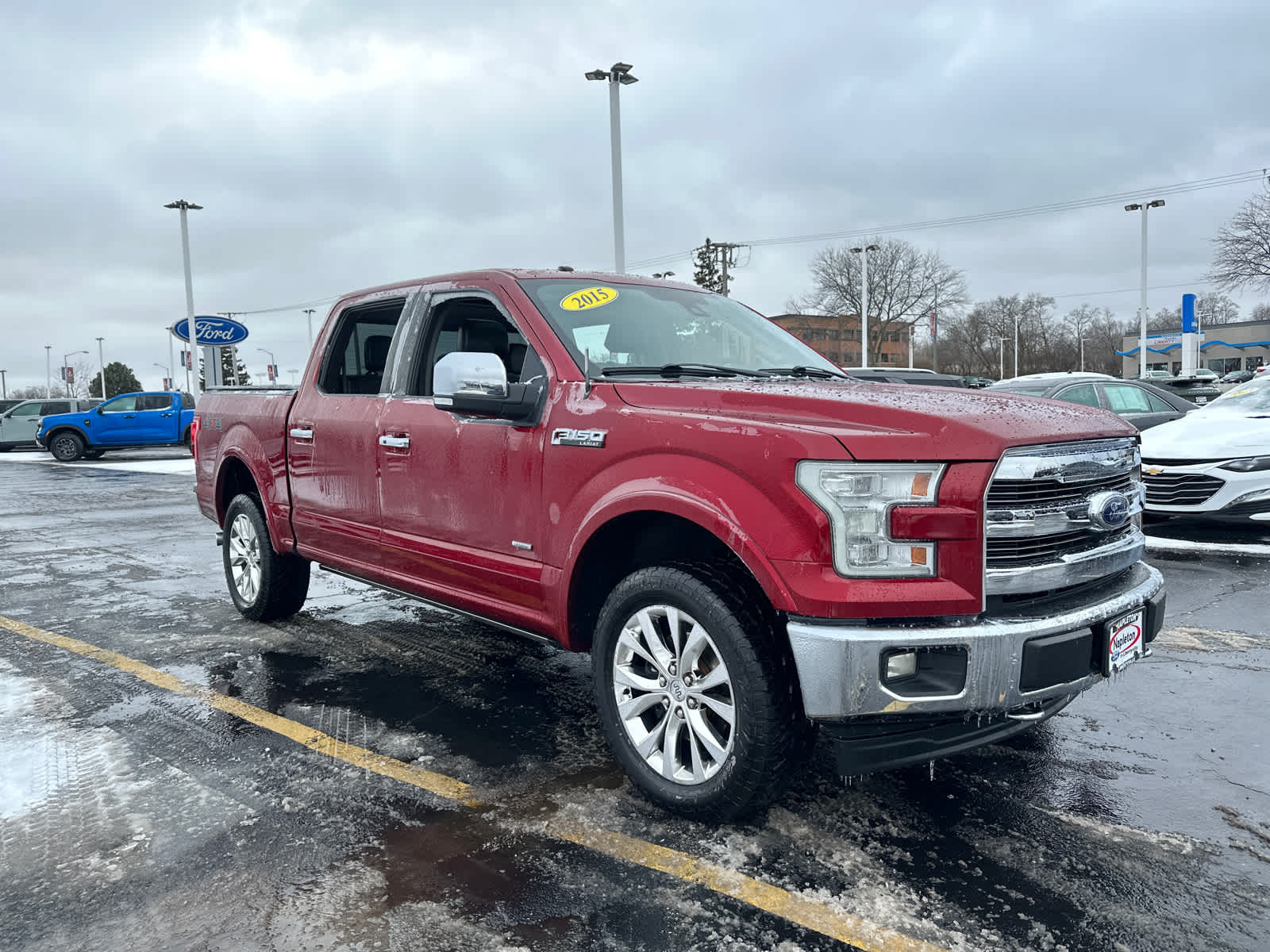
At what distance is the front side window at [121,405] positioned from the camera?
84.4 ft

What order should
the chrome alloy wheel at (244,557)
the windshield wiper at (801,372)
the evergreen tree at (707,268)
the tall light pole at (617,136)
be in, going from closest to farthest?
the windshield wiper at (801,372) < the chrome alloy wheel at (244,557) < the tall light pole at (617,136) < the evergreen tree at (707,268)

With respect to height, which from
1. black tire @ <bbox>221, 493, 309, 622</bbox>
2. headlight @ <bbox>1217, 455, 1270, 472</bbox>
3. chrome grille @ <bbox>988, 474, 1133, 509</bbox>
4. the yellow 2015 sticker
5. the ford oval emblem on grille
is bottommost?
black tire @ <bbox>221, 493, 309, 622</bbox>

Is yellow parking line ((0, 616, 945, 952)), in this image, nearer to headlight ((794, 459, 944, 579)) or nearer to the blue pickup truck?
headlight ((794, 459, 944, 579))

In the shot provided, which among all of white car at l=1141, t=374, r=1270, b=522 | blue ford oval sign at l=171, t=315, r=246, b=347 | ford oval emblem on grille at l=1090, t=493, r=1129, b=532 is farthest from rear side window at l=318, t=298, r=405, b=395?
blue ford oval sign at l=171, t=315, r=246, b=347

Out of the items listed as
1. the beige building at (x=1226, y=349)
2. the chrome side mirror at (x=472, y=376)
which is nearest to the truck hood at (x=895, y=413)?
the chrome side mirror at (x=472, y=376)

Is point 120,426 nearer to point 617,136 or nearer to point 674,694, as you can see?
point 617,136

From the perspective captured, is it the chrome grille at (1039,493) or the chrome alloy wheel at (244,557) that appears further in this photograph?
the chrome alloy wheel at (244,557)

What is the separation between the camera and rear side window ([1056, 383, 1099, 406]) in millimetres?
10656

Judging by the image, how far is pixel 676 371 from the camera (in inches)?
143

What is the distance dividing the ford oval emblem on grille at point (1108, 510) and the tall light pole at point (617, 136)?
1402 centimetres

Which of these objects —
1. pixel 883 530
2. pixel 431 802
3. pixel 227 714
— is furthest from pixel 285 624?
pixel 883 530

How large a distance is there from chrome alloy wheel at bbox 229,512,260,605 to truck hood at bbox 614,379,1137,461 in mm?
3355

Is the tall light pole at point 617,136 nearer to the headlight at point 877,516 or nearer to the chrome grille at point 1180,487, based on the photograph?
the chrome grille at point 1180,487

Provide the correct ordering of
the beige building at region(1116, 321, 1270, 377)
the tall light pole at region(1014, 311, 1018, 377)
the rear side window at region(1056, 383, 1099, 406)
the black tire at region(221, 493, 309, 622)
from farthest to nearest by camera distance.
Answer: the beige building at region(1116, 321, 1270, 377) < the tall light pole at region(1014, 311, 1018, 377) < the rear side window at region(1056, 383, 1099, 406) < the black tire at region(221, 493, 309, 622)
